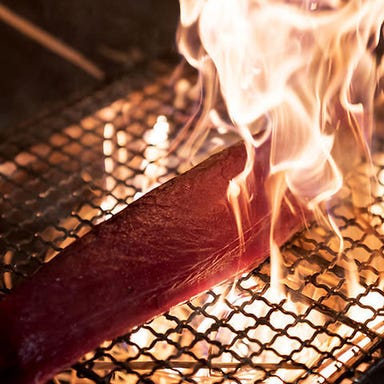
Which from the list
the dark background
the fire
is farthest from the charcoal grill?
the dark background

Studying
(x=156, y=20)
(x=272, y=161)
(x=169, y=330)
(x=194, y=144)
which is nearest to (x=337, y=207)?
(x=272, y=161)

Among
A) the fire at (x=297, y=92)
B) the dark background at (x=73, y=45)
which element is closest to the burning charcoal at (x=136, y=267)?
the fire at (x=297, y=92)

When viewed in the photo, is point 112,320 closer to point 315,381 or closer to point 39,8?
point 315,381

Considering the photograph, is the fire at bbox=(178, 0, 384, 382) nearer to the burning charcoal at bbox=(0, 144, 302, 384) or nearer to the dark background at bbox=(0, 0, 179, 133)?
the burning charcoal at bbox=(0, 144, 302, 384)

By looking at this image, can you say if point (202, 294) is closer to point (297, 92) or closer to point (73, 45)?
point (297, 92)

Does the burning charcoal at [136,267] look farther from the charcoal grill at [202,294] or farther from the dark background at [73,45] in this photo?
the dark background at [73,45]

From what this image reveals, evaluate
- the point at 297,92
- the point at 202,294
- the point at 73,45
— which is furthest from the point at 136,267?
the point at 73,45
